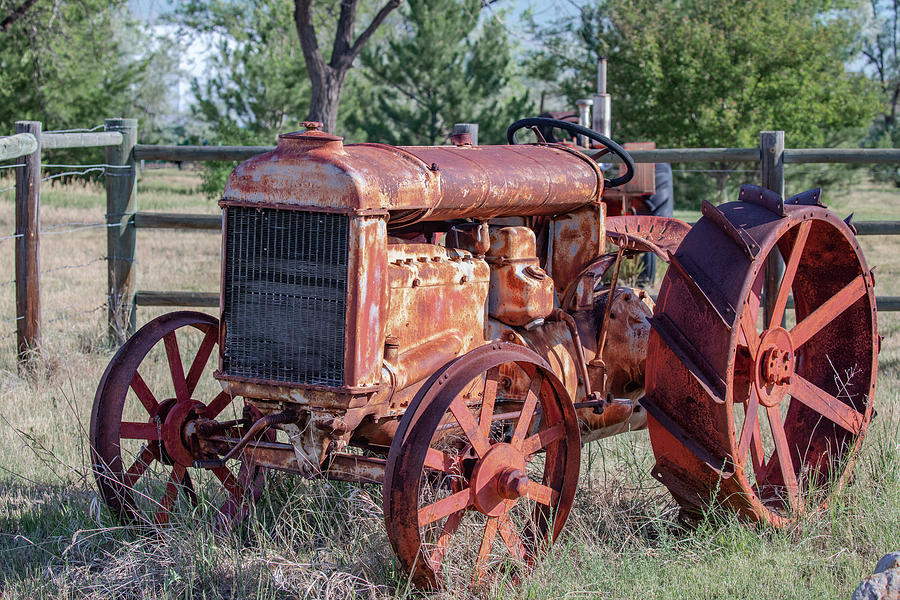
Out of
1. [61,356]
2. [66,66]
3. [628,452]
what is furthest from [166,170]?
[628,452]

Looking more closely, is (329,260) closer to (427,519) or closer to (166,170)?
(427,519)

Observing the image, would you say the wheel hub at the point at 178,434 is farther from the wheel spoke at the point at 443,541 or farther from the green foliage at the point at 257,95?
the green foliage at the point at 257,95

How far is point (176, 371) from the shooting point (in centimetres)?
378

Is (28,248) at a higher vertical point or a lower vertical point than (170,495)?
higher

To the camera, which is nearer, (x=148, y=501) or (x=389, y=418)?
(x=389, y=418)

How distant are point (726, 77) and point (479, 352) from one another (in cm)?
1732

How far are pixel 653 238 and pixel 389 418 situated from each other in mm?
1764

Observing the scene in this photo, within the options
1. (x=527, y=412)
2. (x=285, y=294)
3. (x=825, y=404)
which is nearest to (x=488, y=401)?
(x=527, y=412)

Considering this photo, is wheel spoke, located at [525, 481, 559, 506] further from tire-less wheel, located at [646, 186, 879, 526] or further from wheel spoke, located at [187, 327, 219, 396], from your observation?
wheel spoke, located at [187, 327, 219, 396]

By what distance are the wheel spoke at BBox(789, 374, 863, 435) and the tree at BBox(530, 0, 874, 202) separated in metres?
14.9

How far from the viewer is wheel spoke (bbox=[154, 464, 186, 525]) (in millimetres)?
3633

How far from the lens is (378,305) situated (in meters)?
3.08

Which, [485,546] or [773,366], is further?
[773,366]

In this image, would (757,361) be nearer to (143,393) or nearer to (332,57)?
(143,393)
